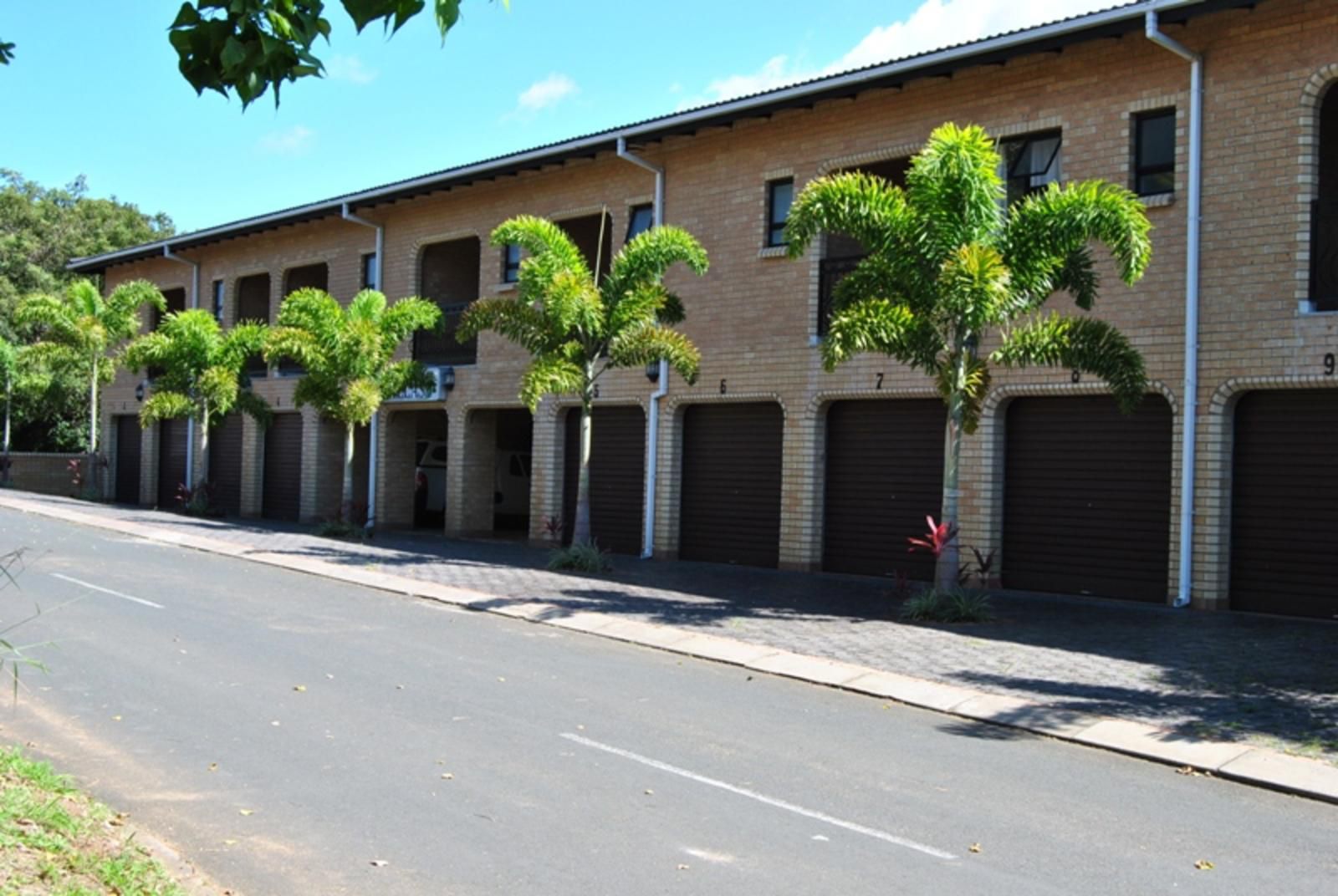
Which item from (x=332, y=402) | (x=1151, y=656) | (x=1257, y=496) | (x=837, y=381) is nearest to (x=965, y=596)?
(x=1151, y=656)

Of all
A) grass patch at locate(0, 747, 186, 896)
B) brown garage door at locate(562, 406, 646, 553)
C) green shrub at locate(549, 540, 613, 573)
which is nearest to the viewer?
grass patch at locate(0, 747, 186, 896)

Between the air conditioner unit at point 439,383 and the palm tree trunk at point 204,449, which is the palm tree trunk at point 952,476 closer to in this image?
the air conditioner unit at point 439,383

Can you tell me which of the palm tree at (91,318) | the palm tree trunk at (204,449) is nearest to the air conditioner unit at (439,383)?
the palm tree trunk at (204,449)

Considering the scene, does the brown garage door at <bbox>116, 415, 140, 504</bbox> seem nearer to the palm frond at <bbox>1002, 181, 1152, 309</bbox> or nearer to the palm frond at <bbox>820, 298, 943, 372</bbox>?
the palm frond at <bbox>820, 298, 943, 372</bbox>

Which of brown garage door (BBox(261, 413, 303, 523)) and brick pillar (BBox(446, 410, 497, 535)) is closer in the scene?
brick pillar (BBox(446, 410, 497, 535))

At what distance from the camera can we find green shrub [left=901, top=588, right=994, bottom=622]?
45.0 ft

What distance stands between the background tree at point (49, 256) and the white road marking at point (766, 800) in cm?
3888

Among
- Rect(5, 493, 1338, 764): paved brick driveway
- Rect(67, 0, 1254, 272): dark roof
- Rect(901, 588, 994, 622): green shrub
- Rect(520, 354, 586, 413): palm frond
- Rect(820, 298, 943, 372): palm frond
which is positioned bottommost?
Rect(5, 493, 1338, 764): paved brick driveway

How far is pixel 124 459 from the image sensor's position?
36719 mm

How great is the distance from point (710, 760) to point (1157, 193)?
35.9ft

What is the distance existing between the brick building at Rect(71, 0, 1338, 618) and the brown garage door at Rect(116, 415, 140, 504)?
1278 cm

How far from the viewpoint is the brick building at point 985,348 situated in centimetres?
1433

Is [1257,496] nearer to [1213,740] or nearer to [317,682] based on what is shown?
[1213,740]

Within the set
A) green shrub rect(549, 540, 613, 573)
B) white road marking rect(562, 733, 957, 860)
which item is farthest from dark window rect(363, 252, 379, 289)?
white road marking rect(562, 733, 957, 860)
